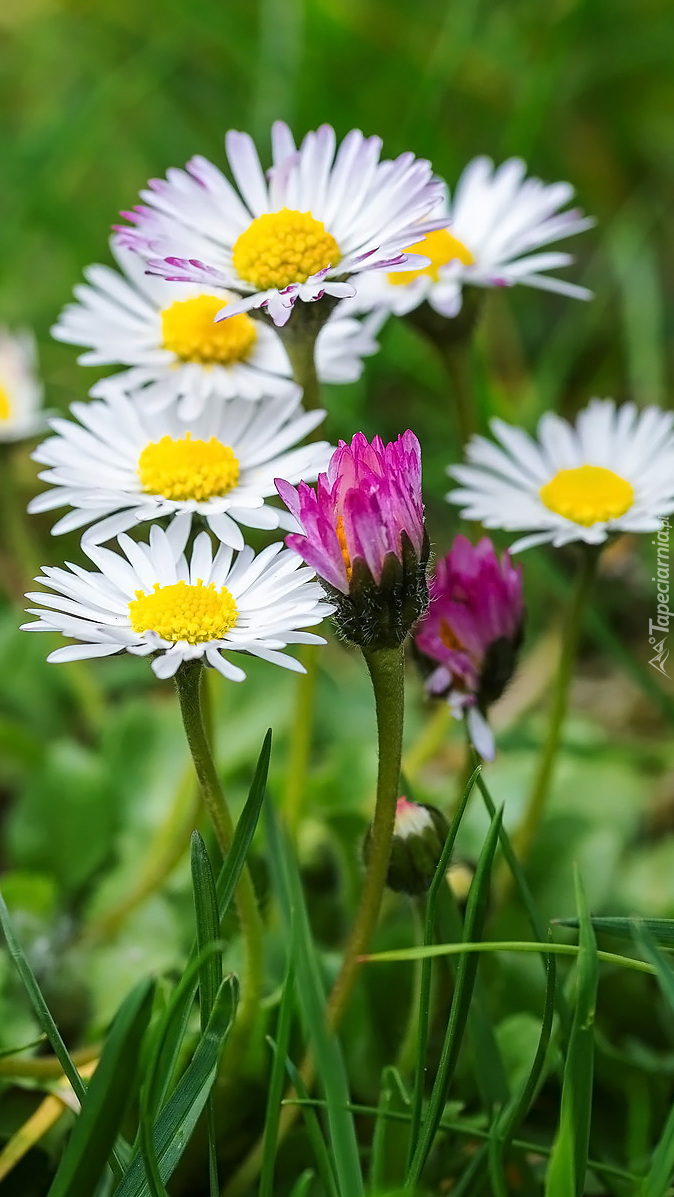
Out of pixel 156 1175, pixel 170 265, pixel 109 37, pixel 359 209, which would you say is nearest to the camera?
pixel 156 1175

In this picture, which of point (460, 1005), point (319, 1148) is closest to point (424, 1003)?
point (460, 1005)

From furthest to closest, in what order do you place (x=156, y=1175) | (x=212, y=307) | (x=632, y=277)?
(x=632, y=277), (x=212, y=307), (x=156, y=1175)

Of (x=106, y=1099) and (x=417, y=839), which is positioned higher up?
(x=417, y=839)

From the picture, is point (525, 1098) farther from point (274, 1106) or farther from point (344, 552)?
point (344, 552)

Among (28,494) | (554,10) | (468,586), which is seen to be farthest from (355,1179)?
(554,10)

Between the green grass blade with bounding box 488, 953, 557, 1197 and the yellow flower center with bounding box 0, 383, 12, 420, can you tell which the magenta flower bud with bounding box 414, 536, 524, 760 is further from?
the yellow flower center with bounding box 0, 383, 12, 420

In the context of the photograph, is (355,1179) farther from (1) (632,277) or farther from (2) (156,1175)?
(1) (632,277)

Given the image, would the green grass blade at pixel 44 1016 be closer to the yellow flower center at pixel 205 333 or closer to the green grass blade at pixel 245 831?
the green grass blade at pixel 245 831
